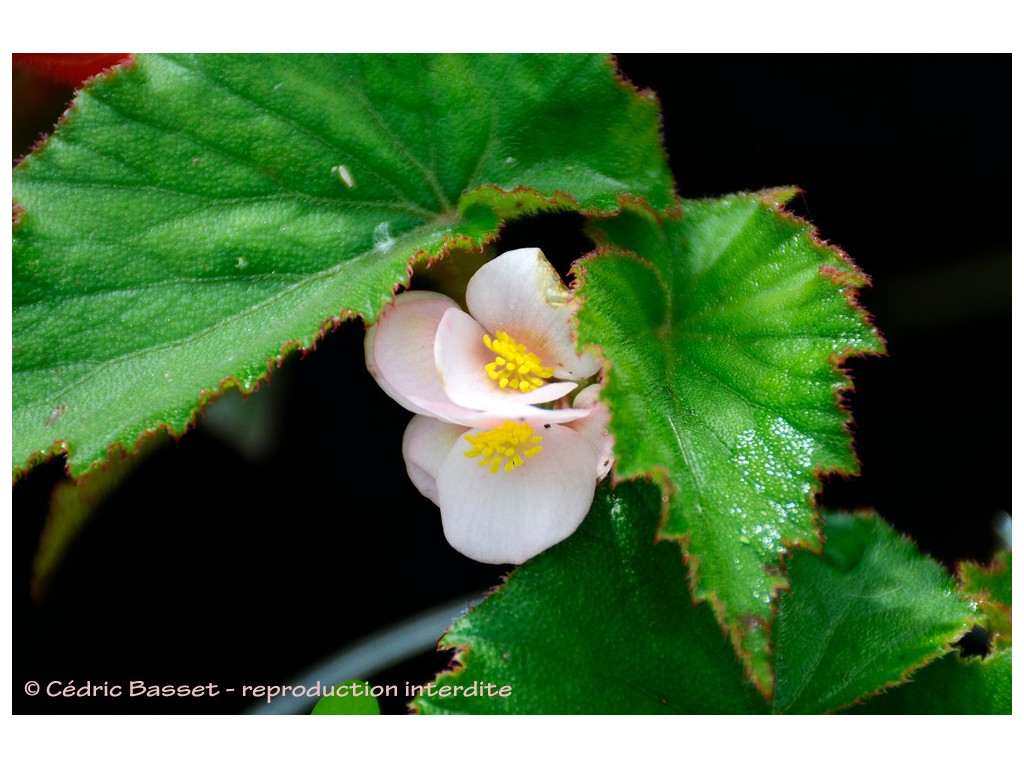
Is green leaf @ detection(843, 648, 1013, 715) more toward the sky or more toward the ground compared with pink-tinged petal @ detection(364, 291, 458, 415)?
more toward the ground

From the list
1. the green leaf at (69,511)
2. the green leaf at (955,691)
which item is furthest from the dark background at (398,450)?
the green leaf at (955,691)

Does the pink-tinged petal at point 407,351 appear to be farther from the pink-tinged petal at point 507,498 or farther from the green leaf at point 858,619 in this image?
the green leaf at point 858,619

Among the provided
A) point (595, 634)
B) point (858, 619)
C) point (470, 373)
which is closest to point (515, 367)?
point (470, 373)

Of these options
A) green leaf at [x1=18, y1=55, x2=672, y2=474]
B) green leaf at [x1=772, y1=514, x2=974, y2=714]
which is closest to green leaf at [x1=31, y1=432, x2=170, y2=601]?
green leaf at [x1=18, y1=55, x2=672, y2=474]

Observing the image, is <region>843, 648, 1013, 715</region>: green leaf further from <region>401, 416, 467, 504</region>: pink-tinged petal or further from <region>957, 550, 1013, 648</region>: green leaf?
<region>401, 416, 467, 504</region>: pink-tinged petal

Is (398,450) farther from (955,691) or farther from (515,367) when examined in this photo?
(955,691)

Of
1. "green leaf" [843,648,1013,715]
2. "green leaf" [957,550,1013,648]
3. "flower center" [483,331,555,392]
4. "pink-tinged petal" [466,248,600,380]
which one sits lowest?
"green leaf" [843,648,1013,715]
